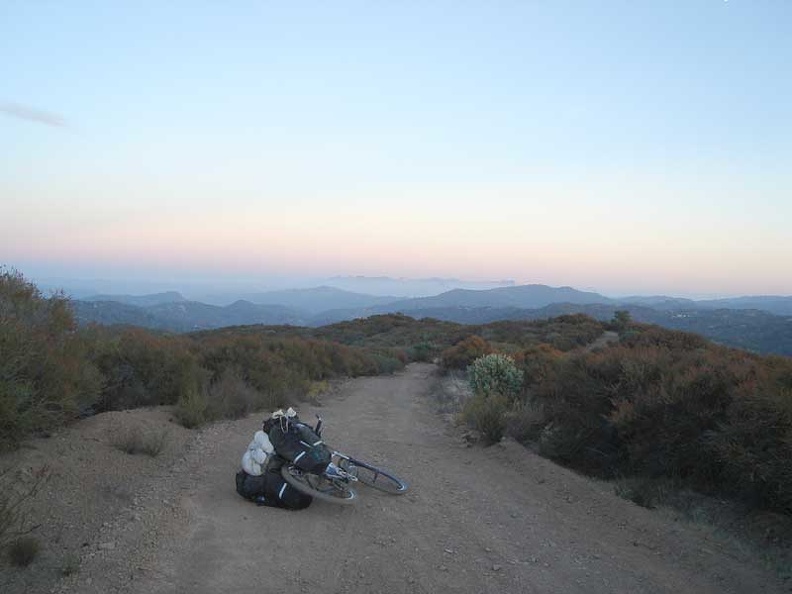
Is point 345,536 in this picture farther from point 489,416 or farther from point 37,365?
point 489,416

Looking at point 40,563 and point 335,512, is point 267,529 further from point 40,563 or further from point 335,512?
point 40,563

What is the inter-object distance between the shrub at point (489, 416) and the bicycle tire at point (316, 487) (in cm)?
364

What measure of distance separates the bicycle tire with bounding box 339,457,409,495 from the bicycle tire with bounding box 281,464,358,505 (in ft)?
1.69

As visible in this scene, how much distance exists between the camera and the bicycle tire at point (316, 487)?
19.7 ft

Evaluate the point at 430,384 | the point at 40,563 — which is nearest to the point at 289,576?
the point at 40,563

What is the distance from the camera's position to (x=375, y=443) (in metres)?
9.71

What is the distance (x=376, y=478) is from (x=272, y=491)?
5.35ft

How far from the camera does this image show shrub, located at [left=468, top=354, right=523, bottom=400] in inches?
492

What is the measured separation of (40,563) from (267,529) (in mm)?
1889

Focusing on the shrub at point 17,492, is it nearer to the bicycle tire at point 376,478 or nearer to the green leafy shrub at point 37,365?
the green leafy shrub at point 37,365

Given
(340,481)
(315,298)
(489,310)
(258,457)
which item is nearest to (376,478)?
(340,481)

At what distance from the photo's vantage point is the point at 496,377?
42.8 feet

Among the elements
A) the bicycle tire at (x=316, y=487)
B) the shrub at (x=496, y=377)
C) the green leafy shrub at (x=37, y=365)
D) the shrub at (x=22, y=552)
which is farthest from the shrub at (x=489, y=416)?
the shrub at (x=22, y=552)

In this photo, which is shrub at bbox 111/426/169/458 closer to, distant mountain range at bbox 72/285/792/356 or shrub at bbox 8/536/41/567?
shrub at bbox 8/536/41/567
